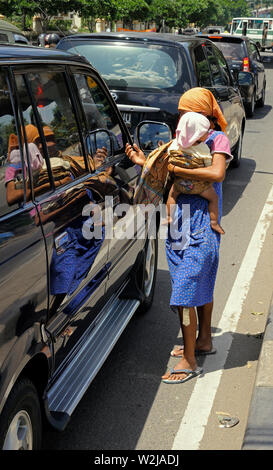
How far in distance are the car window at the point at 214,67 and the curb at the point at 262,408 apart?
498cm

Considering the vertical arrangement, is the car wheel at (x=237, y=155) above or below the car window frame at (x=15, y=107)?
below

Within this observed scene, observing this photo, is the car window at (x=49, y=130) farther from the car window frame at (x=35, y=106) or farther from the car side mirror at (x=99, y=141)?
the car side mirror at (x=99, y=141)

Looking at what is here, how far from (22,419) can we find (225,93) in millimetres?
6511

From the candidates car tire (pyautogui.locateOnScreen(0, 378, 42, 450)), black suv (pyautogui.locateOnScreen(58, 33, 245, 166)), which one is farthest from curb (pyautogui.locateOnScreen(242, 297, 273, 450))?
black suv (pyautogui.locateOnScreen(58, 33, 245, 166))

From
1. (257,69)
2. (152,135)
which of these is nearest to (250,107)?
(257,69)

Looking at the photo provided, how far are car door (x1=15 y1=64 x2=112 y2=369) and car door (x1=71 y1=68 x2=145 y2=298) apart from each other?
18 cm

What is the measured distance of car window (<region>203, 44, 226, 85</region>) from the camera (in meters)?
8.74

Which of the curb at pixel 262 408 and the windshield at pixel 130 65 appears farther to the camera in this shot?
the windshield at pixel 130 65

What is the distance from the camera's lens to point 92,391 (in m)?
4.20

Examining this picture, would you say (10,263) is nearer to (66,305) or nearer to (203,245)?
(66,305)

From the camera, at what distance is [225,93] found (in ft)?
28.1

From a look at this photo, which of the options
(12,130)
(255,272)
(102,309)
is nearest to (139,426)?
(102,309)

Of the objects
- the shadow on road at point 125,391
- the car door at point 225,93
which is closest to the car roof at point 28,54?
the shadow on road at point 125,391

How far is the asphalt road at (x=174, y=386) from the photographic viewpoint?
3725 millimetres
